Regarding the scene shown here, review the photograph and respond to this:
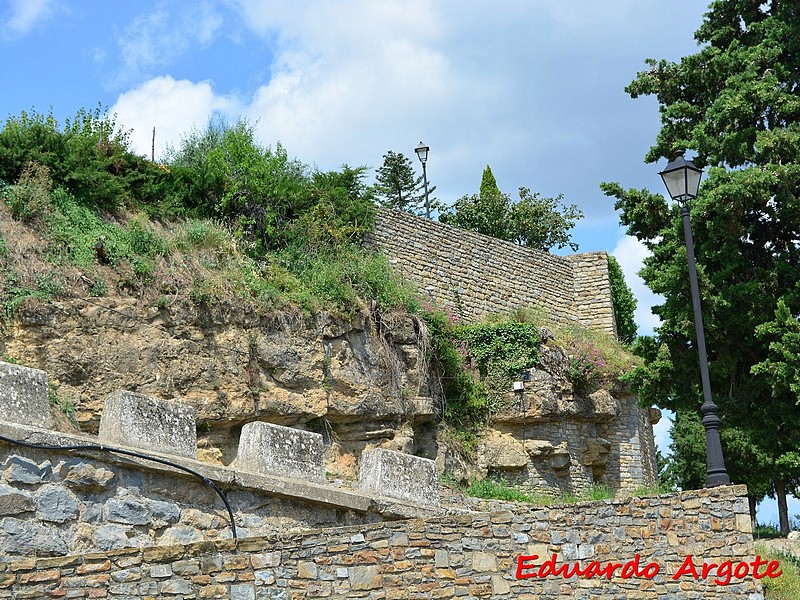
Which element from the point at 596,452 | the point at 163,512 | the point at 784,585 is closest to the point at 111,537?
the point at 163,512

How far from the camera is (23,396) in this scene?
25.2ft

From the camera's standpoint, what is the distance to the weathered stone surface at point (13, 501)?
7250mm

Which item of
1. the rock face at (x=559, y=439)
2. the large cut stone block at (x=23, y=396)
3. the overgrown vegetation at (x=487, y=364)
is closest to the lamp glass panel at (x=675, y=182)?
the large cut stone block at (x=23, y=396)

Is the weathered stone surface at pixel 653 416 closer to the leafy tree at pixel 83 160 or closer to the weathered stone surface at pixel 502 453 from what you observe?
the weathered stone surface at pixel 502 453

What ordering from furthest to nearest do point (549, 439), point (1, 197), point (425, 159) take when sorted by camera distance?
point (425, 159)
point (549, 439)
point (1, 197)

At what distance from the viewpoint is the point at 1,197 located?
13406 millimetres

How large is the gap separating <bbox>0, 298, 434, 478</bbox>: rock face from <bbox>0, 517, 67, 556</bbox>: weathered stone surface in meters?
4.74

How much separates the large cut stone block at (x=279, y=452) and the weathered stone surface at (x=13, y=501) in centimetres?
179

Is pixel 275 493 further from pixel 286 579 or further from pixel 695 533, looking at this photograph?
pixel 695 533

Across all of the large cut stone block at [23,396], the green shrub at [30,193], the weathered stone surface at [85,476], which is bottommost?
the weathered stone surface at [85,476]

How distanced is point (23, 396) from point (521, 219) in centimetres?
2172

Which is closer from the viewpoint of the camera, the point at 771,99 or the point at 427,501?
the point at 427,501

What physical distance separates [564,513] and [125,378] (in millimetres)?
6675

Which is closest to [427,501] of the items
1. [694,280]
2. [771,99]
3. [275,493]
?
[275,493]
